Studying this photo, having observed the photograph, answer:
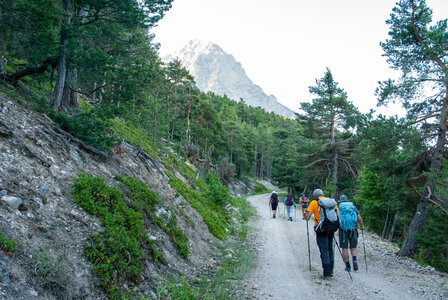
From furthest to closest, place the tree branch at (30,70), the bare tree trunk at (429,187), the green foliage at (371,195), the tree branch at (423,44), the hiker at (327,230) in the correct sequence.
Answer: the green foliage at (371,195), the tree branch at (423,44), the bare tree trunk at (429,187), the tree branch at (30,70), the hiker at (327,230)

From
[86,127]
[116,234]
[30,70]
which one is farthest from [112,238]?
[30,70]

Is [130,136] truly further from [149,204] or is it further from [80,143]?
[149,204]

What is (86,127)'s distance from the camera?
8.09m

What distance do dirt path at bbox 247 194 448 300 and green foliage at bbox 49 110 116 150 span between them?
233 inches

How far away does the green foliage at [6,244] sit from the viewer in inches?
134

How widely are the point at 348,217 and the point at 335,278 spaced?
1883mm

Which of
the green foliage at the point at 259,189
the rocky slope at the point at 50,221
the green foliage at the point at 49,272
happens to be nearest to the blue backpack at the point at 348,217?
the rocky slope at the point at 50,221

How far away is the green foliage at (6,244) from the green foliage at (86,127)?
16.1ft

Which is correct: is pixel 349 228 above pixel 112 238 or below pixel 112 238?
above

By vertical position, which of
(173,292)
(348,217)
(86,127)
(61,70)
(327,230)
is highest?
(61,70)

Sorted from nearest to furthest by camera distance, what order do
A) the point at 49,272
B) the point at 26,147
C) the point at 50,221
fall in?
the point at 49,272, the point at 50,221, the point at 26,147

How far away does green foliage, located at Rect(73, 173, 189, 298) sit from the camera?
4359mm

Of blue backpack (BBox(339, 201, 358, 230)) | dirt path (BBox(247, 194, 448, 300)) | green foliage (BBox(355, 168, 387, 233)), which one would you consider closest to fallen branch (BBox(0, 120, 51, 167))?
dirt path (BBox(247, 194, 448, 300))

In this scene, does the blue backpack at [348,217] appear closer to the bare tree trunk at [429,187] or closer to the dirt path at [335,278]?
the dirt path at [335,278]
